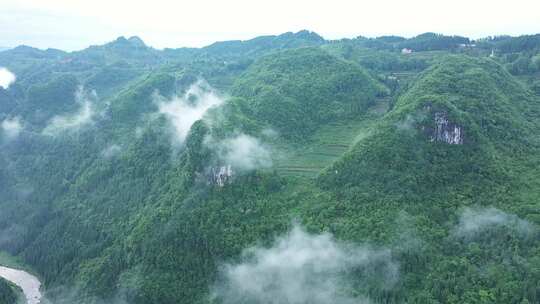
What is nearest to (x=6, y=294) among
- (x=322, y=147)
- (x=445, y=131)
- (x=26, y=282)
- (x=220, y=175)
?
(x=26, y=282)

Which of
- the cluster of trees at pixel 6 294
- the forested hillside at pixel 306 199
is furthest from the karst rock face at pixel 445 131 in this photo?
the cluster of trees at pixel 6 294

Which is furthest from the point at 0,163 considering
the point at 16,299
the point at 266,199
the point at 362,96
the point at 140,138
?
the point at 362,96

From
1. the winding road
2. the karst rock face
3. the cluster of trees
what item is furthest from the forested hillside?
the cluster of trees

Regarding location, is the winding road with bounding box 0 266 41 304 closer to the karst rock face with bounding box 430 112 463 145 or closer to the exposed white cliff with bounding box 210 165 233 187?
the exposed white cliff with bounding box 210 165 233 187

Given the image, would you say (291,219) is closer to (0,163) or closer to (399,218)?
(399,218)

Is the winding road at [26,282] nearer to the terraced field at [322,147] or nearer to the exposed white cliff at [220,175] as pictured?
the exposed white cliff at [220,175]

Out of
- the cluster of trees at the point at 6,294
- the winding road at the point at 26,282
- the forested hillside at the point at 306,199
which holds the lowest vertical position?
the winding road at the point at 26,282
